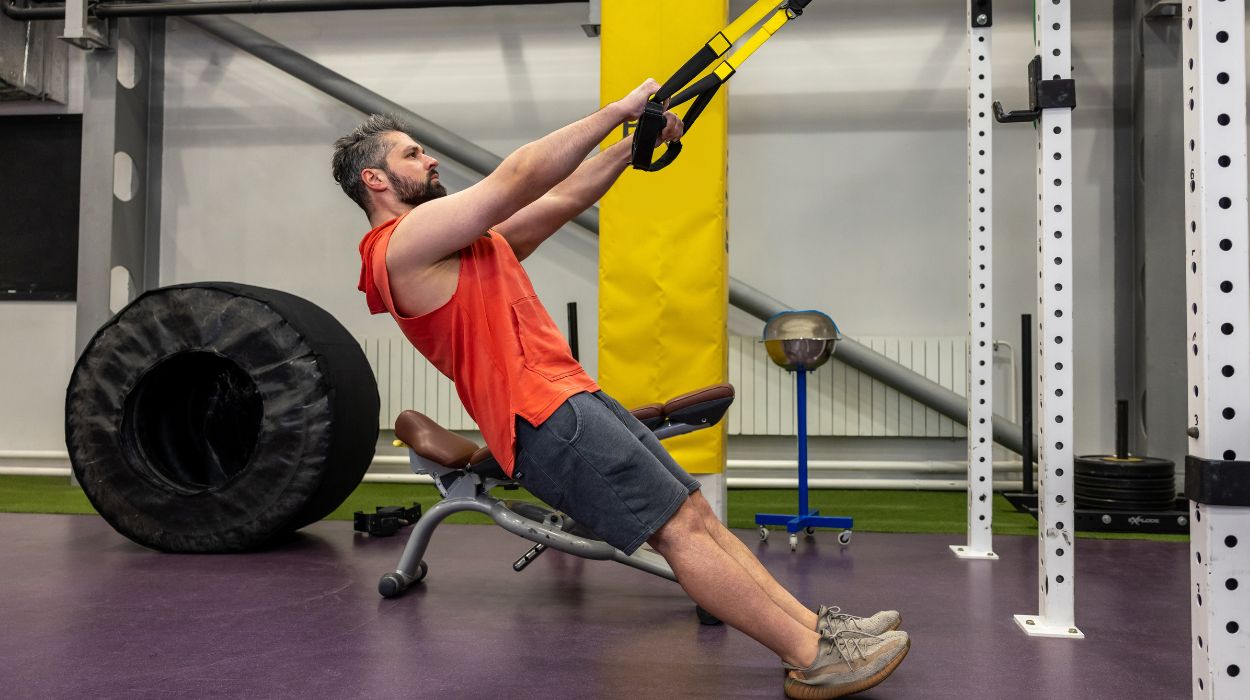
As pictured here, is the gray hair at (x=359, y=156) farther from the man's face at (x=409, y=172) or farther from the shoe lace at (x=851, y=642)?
the shoe lace at (x=851, y=642)

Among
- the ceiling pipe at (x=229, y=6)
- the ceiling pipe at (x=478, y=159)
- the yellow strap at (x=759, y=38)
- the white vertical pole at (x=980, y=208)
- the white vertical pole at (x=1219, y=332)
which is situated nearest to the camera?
the white vertical pole at (x=1219, y=332)

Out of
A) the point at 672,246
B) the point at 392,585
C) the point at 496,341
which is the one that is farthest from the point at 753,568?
the point at 672,246

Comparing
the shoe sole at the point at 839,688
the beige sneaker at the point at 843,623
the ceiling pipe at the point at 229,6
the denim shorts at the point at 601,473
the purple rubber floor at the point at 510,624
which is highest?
the ceiling pipe at the point at 229,6

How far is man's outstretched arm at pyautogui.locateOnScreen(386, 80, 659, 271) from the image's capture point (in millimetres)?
1873

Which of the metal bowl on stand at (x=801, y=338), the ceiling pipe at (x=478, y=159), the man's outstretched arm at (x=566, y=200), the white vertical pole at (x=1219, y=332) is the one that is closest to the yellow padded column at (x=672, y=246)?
the metal bowl on stand at (x=801, y=338)

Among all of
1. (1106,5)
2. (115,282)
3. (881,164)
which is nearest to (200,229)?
(115,282)

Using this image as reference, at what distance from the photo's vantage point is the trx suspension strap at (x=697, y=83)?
1.89 metres

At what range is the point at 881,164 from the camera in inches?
222

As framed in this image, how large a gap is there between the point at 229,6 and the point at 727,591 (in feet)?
17.2

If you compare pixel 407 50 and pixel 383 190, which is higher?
pixel 407 50

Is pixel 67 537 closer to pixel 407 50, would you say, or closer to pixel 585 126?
pixel 585 126

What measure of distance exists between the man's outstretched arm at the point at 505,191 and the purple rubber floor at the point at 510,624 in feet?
3.21

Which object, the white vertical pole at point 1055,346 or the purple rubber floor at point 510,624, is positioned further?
the white vertical pole at point 1055,346

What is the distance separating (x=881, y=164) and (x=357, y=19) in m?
3.56
